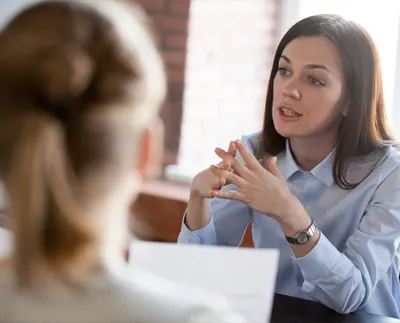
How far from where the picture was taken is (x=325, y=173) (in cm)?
171

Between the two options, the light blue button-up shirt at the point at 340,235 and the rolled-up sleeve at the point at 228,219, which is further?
the rolled-up sleeve at the point at 228,219

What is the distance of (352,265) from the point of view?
1.47 meters

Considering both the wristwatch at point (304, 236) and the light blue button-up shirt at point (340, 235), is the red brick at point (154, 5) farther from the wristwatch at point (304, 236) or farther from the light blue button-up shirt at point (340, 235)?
the wristwatch at point (304, 236)

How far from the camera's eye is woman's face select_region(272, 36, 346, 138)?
64.7 inches

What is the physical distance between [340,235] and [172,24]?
5.78ft

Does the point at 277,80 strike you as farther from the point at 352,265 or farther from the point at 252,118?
the point at 252,118

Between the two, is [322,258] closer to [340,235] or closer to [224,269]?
[340,235]

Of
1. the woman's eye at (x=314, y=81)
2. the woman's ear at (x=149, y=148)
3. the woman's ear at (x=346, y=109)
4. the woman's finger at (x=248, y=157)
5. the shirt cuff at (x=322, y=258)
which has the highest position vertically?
the woman's ear at (x=149, y=148)

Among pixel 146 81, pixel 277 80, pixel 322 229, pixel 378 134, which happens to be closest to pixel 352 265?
pixel 322 229

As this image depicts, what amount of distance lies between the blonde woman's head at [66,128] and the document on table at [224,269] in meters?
0.46

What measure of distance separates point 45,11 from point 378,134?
124 cm

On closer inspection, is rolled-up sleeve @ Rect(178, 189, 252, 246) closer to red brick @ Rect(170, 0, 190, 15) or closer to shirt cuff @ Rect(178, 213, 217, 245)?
shirt cuff @ Rect(178, 213, 217, 245)

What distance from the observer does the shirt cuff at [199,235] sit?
1655mm

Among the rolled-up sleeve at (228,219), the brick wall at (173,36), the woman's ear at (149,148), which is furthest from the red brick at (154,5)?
the woman's ear at (149,148)
